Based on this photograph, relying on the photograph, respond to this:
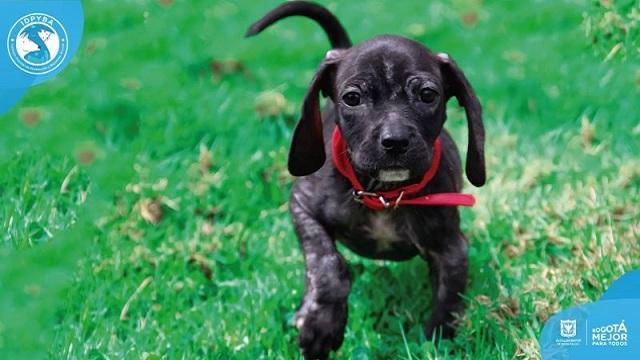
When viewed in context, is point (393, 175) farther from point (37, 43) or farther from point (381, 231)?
point (37, 43)

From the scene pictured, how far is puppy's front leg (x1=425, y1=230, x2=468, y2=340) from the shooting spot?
4.71 m

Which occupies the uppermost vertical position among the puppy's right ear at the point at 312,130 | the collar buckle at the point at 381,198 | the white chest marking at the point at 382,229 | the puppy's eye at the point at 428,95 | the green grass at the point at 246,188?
the puppy's eye at the point at 428,95

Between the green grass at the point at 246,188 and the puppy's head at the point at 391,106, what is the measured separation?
0.74m

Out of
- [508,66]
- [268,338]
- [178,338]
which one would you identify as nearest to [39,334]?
[178,338]

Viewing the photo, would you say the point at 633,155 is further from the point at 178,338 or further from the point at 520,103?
the point at 178,338

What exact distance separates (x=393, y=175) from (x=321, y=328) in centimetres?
Result: 62

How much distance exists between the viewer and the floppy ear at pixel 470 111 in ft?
14.7

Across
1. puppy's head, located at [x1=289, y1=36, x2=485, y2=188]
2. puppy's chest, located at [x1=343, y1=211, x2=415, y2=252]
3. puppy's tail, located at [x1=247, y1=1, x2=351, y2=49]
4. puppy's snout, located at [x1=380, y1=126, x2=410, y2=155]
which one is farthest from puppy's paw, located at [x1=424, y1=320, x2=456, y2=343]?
puppy's tail, located at [x1=247, y1=1, x2=351, y2=49]

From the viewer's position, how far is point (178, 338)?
4809 mm

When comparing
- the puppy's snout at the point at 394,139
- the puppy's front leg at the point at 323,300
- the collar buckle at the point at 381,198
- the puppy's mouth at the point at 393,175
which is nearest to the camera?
the puppy's snout at the point at 394,139

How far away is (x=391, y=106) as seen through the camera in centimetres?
424

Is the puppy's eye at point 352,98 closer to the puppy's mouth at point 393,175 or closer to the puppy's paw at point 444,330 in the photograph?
the puppy's mouth at point 393,175

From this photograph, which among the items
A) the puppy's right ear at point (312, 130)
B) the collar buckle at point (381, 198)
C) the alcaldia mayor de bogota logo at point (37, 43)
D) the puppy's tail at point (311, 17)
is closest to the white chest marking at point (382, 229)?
the collar buckle at point (381, 198)

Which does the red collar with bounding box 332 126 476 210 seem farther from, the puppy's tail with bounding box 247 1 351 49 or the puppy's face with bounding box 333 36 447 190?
the puppy's tail with bounding box 247 1 351 49
